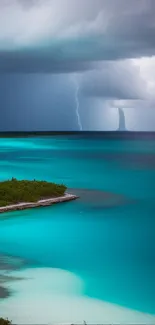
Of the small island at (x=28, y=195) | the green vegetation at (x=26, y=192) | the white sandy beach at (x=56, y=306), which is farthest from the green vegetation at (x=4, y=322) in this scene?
the green vegetation at (x=26, y=192)

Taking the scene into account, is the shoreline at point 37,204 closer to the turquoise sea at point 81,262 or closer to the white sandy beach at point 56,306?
the turquoise sea at point 81,262

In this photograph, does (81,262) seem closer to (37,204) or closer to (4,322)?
(4,322)

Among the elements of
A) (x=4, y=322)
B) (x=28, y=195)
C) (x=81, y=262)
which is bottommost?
(x=4, y=322)

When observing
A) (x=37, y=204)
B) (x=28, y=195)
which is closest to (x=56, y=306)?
(x=37, y=204)

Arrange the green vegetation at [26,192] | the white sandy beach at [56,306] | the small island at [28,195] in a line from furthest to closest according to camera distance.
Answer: the green vegetation at [26,192] → the small island at [28,195] → the white sandy beach at [56,306]

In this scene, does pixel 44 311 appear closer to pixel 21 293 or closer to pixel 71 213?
pixel 21 293

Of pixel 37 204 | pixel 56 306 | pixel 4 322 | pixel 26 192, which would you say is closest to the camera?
pixel 4 322
